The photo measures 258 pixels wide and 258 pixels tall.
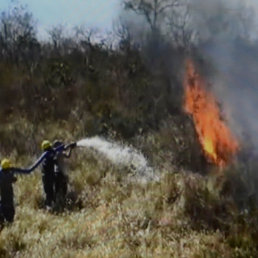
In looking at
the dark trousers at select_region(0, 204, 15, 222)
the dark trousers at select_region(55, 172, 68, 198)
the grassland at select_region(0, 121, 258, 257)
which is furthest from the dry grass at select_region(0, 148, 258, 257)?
the dark trousers at select_region(55, 172, 68, 198)

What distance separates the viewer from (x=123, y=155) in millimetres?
16641

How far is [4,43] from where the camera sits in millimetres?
28484

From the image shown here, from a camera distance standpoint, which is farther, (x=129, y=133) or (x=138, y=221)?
(x=129, y=133)

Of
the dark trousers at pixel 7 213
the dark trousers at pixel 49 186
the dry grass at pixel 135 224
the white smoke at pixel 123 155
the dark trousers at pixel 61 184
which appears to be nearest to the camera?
the dry grass at pixel 135 224

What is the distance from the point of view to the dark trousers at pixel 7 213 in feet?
39.9

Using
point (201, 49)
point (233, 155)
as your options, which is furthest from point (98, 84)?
point (233, 155)

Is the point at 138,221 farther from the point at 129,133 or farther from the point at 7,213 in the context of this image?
the point at 129,133

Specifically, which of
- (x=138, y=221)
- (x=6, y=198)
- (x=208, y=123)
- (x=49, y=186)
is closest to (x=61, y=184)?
(x=49, y=186)

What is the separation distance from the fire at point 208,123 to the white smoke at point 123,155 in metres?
1.51

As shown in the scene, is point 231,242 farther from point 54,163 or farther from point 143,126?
point 143,126

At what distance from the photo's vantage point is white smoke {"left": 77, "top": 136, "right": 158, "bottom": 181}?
15.2 meters

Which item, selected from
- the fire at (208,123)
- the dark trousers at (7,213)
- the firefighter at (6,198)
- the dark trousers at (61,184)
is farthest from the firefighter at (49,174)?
the fire at (208,123)

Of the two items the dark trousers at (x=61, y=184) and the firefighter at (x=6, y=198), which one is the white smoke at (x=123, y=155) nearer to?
the dark trousers at (x=61, y=184)

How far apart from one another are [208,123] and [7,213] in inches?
242
